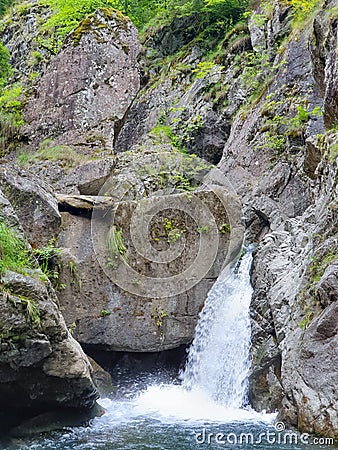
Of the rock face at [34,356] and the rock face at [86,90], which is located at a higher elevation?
the rock face at [86,90]

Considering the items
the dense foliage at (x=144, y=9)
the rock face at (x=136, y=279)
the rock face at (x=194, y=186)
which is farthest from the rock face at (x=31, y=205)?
the dense foliage at (x=144, y=9)

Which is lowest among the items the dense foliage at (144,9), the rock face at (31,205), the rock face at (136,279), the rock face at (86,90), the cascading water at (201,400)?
the cascading water at (201,400)

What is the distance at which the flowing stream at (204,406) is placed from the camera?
5859 millimetres

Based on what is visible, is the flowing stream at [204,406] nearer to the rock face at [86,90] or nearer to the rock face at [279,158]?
the rock face at [279,158]

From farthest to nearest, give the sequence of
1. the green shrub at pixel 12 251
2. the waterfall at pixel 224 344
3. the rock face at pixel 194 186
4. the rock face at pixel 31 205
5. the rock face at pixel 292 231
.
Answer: the rock face at pixel 31 205 < the waterfall at pixel 224 344 < the rock face at pixel 194 186 < the green shrub at pixel 12 251 < the rock face at pixel 292 231

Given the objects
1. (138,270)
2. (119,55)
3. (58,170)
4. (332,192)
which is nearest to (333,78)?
(332,192)

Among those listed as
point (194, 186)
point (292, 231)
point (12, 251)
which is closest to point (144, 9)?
point (194, 186)

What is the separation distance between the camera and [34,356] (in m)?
5.90

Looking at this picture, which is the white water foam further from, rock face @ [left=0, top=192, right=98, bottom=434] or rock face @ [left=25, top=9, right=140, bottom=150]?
rock face @ [left=25, top=9, right=140, bottom=150]

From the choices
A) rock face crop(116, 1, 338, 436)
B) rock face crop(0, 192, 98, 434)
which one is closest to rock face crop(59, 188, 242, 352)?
rock face crop(116, 1, 338, 436)

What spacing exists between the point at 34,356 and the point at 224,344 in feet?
13.4

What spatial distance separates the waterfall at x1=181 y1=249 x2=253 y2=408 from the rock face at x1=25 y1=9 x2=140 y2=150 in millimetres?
5998

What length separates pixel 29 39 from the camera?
21750 millimetres

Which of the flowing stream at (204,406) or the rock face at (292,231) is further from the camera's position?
the rock face at (292,231)
